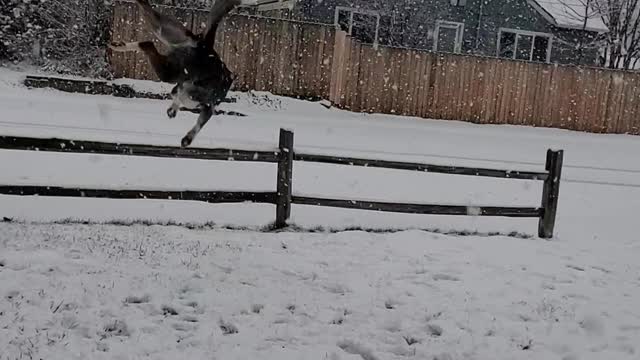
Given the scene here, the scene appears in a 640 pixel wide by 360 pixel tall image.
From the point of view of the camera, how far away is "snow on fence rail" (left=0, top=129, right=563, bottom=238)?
7.02 m

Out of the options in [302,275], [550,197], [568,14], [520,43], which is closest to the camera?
[302,275]

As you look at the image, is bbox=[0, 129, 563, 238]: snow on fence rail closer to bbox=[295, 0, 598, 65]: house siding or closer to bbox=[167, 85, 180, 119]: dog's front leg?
bbox=[167, 85, 180, 119]: dog's front leg

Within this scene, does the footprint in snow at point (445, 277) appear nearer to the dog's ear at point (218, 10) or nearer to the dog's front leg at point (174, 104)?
the dog's front leg at point (174, 104)

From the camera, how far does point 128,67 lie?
1716cm

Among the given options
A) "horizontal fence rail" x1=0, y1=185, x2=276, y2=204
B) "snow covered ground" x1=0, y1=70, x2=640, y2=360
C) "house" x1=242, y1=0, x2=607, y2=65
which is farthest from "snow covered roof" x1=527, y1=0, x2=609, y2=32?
"horizontal fence rail" x1=0, y1=185, x2=276, y2=204

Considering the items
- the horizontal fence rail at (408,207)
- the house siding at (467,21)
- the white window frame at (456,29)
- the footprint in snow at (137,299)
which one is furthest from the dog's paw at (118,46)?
the white window frame at (456,29)

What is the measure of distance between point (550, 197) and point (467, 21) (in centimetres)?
1775

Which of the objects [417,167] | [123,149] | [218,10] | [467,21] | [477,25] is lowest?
[417,167]

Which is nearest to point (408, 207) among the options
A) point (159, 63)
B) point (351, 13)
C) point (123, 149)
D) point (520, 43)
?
point (123, 149)

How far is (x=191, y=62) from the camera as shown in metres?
2.19

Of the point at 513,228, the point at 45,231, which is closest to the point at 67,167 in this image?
the point at 45,231

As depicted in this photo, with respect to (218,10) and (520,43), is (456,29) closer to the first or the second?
(520,43)

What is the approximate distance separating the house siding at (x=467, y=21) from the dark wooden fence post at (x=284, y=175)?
51.6 ft

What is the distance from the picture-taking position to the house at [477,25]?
23.8 meters
